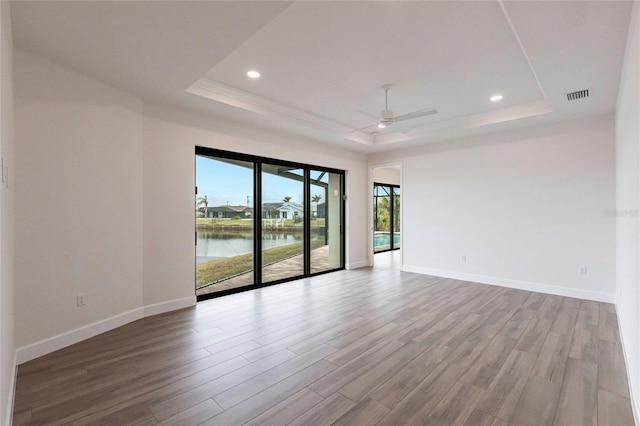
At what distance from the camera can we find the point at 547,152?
4.84 meters

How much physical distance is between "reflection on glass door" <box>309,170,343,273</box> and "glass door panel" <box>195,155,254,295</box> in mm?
1490

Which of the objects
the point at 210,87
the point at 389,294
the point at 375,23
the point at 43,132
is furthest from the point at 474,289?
the point at 43,132

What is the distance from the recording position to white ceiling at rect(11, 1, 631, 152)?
2.25m

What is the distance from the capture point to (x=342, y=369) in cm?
251

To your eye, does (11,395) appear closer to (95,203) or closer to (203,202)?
(95,203)

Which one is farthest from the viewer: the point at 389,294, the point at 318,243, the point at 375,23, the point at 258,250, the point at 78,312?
the point at 318,243

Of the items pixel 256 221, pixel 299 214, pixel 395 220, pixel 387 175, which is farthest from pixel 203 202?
pixel 395 220

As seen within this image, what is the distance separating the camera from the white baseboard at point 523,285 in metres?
4.40

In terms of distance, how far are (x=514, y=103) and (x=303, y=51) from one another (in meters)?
3.38

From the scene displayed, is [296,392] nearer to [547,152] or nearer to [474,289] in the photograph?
[474,289]

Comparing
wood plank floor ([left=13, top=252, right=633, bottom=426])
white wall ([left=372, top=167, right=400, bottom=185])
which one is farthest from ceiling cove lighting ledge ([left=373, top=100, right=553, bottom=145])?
white wall ([left=372, top=167, right=400, bottom=185])

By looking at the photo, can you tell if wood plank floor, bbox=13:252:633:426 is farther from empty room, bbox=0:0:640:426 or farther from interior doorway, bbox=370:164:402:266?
interior doorway, bbox=370:164:402:266

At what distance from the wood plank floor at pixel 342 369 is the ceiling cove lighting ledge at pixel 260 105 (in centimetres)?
276

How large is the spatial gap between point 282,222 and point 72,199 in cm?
311
